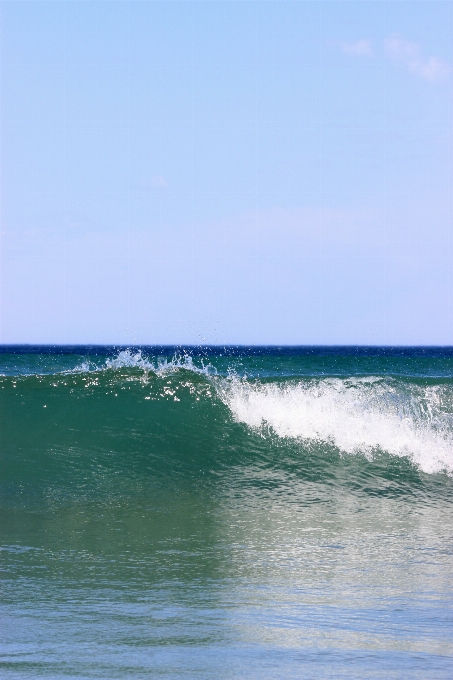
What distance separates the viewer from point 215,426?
11562mm

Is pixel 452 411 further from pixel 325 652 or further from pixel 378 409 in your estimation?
pixel 325 652

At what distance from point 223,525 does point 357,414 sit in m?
5.02

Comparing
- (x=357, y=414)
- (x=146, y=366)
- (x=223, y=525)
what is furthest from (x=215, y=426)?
(x=223, y=525)

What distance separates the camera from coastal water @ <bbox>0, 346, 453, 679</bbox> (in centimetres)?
380

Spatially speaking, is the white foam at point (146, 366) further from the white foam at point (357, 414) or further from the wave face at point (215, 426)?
the white foam at point (357, 414)

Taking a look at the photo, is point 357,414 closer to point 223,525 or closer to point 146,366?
point 146,366

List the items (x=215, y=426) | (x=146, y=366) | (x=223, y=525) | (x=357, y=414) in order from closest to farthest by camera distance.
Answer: (x=223, y=525)
(x=215, y=426)
(x=357, y=414)
(x=146, y=366)

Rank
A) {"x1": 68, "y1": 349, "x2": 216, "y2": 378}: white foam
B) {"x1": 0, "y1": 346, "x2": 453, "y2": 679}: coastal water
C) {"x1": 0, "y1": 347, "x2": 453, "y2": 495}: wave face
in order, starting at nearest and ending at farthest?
{"x1": 0, "y1": 346, "x2": 453, "y2": 679}: coastal water < {"x1": 0, "y1": 347, "x2": 453, "y2": 495}: wave face < {"x1": 68, "y1": 349, "x2": 216, "y2": 378}: white foam

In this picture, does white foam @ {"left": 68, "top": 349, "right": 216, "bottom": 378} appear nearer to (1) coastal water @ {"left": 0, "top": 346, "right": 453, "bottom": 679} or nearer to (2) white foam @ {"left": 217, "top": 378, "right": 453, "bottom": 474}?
(1) coastal water @ {"left": 0, "top": 346, "right": 453, "bottom": 679}

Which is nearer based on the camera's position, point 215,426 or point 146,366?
point 215,426

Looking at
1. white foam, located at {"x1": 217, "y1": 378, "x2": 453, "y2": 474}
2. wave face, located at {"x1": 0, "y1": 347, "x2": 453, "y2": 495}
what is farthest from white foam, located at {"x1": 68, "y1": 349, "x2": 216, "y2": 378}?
white foam, located at {"x1": 217, "y1": 378, "x2": 453, "y2": 474}

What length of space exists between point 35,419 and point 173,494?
3.70 meters

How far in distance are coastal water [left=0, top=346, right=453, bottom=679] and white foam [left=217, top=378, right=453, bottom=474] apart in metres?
0.03

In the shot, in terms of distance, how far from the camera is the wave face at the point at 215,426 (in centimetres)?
1002
